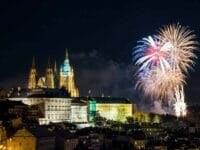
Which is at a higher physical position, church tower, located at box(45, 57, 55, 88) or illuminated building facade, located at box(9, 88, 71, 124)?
church tower, located at box(45, 57, 55, 88)

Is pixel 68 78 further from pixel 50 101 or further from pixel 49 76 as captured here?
pixel 50 101

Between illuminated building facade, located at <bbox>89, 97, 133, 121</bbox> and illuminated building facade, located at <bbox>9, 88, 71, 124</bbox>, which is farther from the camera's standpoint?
illuminated building facade, located at <bbox>89, 97, 133, 121</bbox>

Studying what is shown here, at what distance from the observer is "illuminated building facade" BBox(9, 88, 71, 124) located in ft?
208

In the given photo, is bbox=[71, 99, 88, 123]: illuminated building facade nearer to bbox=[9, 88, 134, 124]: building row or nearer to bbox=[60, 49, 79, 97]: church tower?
bbox=[9, 88, 134, 124]: building row

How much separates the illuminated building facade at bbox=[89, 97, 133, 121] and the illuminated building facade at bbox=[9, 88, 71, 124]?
487 cm

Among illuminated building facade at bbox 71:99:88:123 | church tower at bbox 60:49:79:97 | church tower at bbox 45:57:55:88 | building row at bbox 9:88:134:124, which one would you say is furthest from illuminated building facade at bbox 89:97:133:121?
church tower at bbox 45:57:55:88

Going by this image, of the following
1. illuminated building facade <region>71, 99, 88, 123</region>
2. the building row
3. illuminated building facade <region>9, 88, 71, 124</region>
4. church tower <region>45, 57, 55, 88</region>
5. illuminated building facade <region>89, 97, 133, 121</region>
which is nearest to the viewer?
illuminated building facade <region>9, 88, 71, 124</region>

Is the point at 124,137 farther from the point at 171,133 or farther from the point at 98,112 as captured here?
the point at 98,112

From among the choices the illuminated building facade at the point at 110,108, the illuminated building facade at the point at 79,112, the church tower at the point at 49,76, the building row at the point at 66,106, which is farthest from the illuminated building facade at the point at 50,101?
the church tower at the point at 49,76

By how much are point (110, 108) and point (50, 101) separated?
11.8 meters

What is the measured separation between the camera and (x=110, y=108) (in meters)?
75.5

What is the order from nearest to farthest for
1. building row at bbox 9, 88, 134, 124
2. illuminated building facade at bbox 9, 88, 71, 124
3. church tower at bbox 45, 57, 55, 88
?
illuminated building facade at bbox 9, 88, 71, 124 < building row at bbox 9, 88, 134, 124 < church tower at bbox 45, 57, 55, 88

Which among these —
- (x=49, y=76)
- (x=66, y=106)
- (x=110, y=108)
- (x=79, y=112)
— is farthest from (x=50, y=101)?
(x=49, y=76)

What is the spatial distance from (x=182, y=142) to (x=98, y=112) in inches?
954
